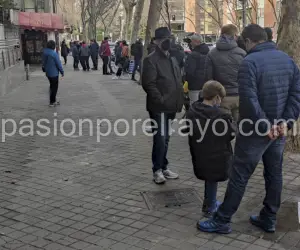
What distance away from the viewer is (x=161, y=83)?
17.4 ft

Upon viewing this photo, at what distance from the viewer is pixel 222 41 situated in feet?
20.7

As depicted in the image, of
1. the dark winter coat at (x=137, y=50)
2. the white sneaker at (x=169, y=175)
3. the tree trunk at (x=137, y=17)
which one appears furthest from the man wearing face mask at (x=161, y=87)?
the tree trunk at (x=137, y=17)

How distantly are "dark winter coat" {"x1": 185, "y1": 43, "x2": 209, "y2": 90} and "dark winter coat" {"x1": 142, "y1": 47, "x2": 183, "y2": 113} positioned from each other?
229 centimetres

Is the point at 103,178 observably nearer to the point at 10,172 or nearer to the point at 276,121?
the point at 10,172

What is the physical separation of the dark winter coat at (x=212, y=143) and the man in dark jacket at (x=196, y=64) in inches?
137

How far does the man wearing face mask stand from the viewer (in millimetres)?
5242

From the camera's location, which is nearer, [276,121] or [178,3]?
[276,121]

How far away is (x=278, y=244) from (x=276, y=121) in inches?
41.7

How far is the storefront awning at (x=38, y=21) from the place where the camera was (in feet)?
79.2

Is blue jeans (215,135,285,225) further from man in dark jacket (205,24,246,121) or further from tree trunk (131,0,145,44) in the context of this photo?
tree trunk (131,0,145,44)

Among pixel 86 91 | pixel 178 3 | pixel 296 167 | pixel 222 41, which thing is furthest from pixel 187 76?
pixel 178 3

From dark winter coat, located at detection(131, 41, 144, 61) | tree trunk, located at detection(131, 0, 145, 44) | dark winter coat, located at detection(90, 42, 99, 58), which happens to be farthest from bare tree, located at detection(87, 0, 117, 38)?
dark winter coat, located at detection(131, 41, 144, 61)

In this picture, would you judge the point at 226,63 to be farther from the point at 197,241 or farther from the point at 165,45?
the point at 197,241

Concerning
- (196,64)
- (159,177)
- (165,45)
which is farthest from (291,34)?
(159,177)
